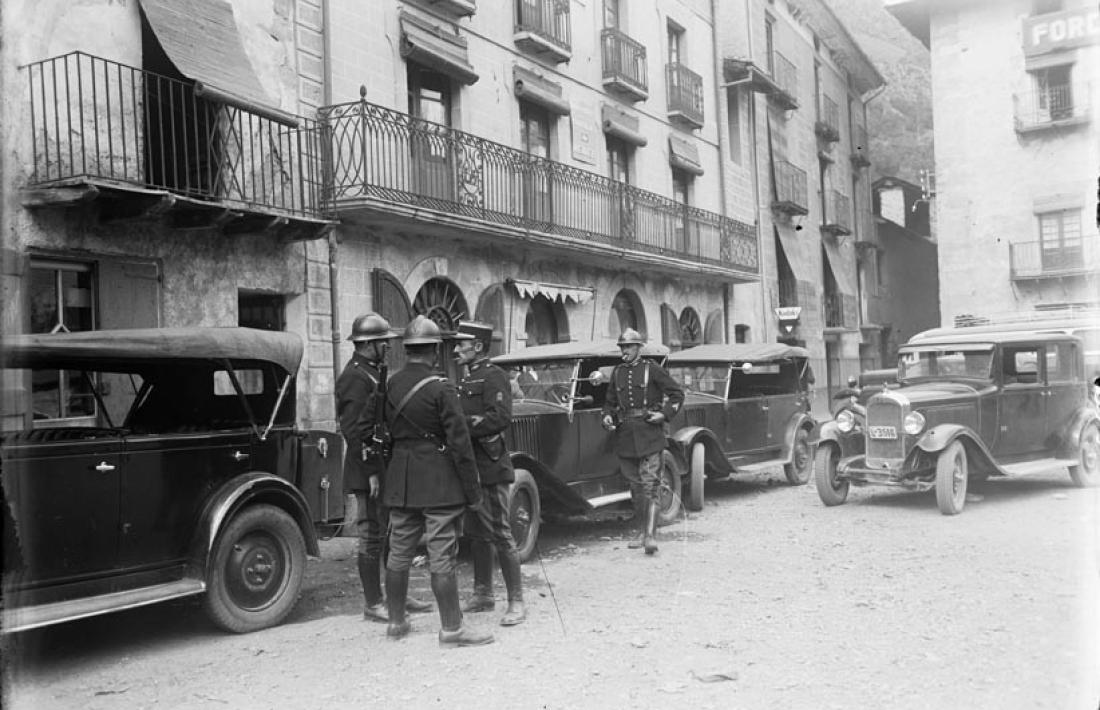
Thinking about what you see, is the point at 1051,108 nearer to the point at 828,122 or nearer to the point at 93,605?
the point at 828,122

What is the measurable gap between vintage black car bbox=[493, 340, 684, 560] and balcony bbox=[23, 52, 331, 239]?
3087mm

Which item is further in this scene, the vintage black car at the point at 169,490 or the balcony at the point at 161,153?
the balcony at the point at 161,153

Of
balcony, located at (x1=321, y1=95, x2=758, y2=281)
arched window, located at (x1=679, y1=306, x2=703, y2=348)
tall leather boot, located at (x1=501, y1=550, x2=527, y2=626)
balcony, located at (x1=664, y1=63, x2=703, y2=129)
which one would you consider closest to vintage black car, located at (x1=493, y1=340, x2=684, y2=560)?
tall leather boot, located at (x1=501, y1=550, x2=527, y2=626)

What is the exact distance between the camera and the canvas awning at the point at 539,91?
1473 cm

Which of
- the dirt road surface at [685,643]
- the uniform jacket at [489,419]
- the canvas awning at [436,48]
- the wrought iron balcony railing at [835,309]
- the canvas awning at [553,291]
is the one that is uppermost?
the canvas awning at [436,48]

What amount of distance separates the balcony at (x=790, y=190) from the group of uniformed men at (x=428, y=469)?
1898 cm

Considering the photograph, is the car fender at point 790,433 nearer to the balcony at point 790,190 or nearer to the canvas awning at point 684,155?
the canvas awning at point 684,155

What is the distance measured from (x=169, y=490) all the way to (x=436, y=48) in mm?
8975

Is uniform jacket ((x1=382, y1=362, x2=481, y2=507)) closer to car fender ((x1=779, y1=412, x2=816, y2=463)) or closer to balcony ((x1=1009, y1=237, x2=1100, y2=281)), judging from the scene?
car fender ((x1=779, y1=412, x2=816, y2=463))

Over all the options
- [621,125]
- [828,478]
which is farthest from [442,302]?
[621,125]

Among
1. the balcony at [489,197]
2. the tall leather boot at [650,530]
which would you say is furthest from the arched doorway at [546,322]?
the tall leather boot at [650,530]

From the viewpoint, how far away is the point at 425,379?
5.45 meters

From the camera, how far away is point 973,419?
33.0 ft

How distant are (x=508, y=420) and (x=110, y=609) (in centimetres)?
274
